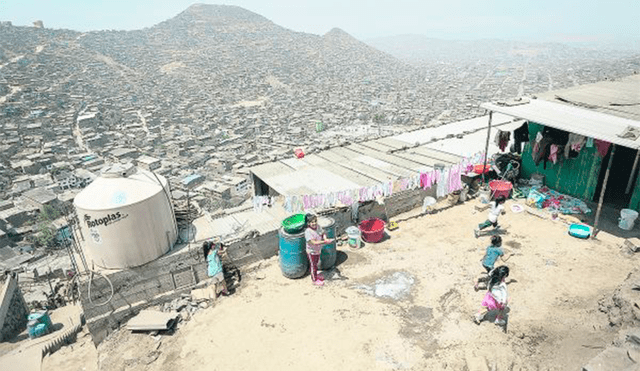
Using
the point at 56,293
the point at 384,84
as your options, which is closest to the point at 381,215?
the point at 56,293

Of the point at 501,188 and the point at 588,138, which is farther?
the point at 501,188

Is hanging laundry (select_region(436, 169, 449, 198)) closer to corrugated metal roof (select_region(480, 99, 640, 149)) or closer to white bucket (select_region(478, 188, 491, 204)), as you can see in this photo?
white bucket (select_region(478, 188, 491, 204))

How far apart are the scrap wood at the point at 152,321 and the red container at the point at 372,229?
5.35m

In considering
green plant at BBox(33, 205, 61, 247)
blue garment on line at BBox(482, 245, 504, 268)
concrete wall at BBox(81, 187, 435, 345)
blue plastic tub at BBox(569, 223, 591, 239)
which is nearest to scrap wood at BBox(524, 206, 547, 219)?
blue plastic tub at BBox(569, 223, 591, 239)

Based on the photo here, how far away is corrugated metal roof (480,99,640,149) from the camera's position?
9.90 meters

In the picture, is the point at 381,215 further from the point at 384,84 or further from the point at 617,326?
the point at 384,84

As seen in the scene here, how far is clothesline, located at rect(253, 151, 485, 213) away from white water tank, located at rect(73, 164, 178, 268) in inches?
122

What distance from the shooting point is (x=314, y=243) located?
28.3ft

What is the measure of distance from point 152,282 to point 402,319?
19.3 ft

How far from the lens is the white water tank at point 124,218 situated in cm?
820

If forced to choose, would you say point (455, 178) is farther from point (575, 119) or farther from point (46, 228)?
point (46, 228)

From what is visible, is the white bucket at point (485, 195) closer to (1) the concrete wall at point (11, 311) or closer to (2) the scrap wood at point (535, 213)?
(2) the scrap wood at point (535, 213)

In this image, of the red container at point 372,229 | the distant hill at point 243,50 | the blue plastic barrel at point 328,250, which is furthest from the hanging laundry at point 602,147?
the distant hill at point 243,50

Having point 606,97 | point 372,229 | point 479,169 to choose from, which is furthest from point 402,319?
point 606,97
